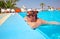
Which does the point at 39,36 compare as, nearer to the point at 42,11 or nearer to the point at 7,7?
the point at 42,11

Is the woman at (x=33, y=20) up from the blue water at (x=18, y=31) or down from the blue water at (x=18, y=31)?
up

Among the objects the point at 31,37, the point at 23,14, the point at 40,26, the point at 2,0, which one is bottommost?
the point at 31,37

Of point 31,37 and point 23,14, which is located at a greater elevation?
point 23,14

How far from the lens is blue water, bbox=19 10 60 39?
1.92 meters

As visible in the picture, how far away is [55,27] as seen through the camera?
1955 mm

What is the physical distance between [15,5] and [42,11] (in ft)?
1.21

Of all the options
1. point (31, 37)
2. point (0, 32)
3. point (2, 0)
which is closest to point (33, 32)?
point (31, 37)

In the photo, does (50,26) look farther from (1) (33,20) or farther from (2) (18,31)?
(2) (18,31)

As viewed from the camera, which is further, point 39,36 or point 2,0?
point 2,0

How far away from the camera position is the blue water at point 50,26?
6.29 feet

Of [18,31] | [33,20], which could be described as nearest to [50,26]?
[33,20]

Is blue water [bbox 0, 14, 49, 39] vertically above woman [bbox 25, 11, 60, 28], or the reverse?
woman [bbox 25, 11, 60, 28]

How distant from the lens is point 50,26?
77.4 inches

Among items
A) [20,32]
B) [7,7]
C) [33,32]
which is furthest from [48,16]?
[7,7]
